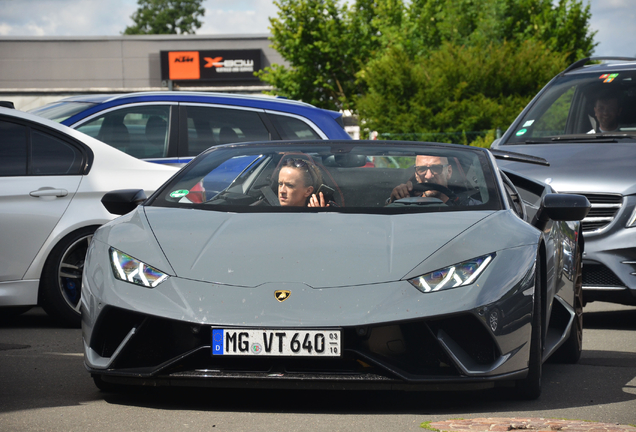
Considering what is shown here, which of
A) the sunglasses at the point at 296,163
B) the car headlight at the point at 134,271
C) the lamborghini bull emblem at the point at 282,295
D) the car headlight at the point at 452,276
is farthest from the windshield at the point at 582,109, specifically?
the car headlight at the point at 134,271

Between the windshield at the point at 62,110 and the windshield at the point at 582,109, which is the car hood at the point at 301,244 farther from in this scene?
the windshield at the point at 582,109

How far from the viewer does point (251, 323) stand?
12.4 ft

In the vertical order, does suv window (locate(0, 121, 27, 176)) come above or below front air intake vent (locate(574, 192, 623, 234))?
above

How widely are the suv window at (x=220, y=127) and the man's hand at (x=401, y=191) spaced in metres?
3.81

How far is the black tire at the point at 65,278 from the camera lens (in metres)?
6.71

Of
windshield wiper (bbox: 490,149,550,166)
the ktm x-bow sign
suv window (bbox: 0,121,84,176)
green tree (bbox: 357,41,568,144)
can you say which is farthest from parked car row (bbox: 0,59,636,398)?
the ktm x-bow sign

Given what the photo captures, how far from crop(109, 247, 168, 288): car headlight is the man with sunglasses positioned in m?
1.41

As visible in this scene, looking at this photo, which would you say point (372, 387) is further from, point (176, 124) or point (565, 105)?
point (565, 105)

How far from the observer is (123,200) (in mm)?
5023

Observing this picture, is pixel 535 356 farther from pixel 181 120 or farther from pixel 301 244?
pixel 181 120

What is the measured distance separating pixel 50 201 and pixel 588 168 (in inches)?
156

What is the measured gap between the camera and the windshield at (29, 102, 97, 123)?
829cm

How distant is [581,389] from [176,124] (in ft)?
16.1

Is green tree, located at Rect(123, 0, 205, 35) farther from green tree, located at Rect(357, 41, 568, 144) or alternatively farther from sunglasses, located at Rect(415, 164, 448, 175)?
sunglasses, located at Rect(415, 164, 448, 175)
